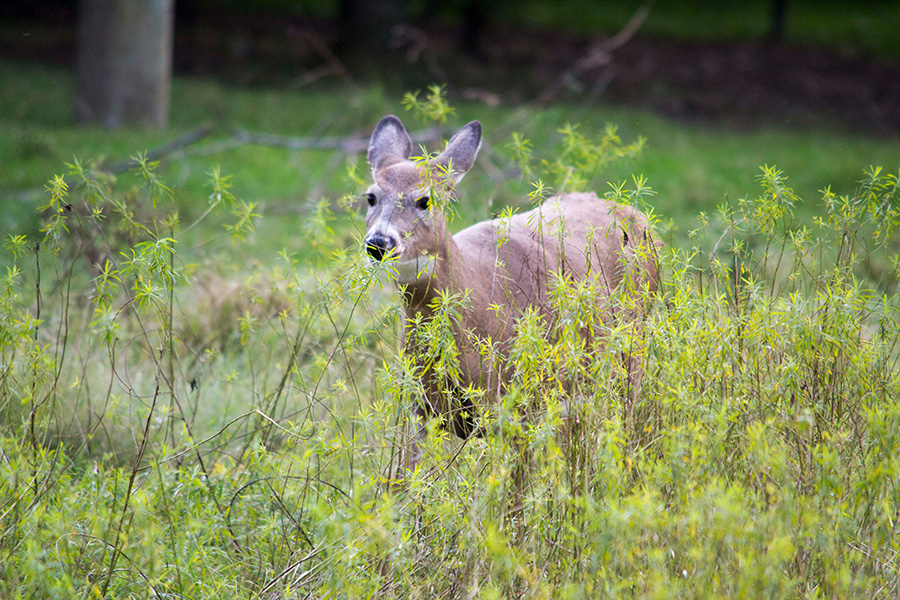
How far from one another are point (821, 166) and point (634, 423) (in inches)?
481

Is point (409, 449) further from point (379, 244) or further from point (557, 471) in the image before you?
point (379, 244)

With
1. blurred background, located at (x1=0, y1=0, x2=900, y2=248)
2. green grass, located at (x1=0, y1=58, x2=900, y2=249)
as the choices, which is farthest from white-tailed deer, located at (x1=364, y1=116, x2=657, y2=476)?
blurred background, located at (x1=0, y1=0, x2=900, y2=248)

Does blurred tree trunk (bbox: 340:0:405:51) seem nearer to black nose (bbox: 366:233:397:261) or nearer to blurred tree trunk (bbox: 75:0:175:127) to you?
blurred tree trunk (bbox: 75:0:175:127)

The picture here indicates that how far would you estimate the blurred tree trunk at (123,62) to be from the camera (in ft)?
42.5

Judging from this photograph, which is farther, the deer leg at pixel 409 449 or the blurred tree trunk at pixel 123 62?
the blurred tree trunk at pixel 123 62

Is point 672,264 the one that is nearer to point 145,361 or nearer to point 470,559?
point 470,559

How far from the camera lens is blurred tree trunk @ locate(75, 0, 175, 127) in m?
13.0

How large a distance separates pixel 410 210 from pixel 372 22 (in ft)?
53.7

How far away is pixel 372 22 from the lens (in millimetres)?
19312

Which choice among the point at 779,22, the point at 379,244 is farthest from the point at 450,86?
the point at 379,244

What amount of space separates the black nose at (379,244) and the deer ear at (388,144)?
2.80 feet

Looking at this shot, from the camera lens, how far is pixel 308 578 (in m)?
3.03

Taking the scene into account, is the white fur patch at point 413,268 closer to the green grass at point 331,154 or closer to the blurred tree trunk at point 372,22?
the green grass at point 331,154

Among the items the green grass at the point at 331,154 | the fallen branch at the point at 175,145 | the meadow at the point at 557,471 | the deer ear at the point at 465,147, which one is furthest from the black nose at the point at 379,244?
the fallen branch at the point at 175,145
